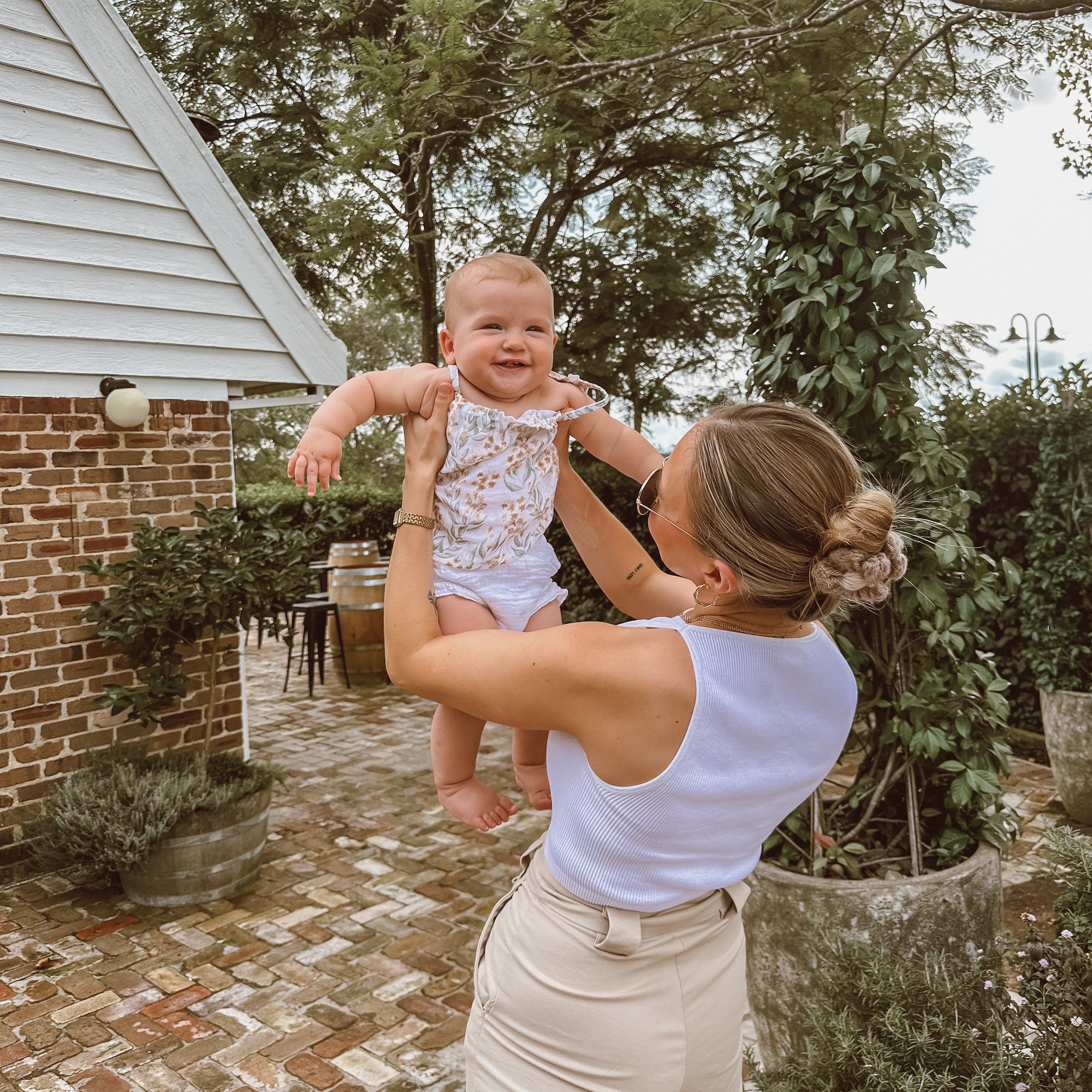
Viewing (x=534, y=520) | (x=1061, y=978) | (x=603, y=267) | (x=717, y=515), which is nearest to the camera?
(x=717, y=515)

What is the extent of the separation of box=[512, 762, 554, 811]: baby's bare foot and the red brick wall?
380cm

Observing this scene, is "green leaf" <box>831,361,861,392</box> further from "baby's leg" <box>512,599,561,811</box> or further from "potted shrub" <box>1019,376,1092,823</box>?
"potted shrub" <box>1019,376,1092,823</box>

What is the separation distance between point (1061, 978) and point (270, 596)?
3776 millimetres

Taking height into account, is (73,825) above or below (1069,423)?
below

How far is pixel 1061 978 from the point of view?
2.01m

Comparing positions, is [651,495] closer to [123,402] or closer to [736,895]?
[736,895]

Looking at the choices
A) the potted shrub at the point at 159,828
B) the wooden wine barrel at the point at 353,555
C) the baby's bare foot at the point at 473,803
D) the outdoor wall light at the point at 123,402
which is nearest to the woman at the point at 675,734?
the baby's bare foot at the point at 473,803

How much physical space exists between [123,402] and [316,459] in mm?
3765

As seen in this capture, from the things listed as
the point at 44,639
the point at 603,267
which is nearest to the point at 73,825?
the point at 44,639

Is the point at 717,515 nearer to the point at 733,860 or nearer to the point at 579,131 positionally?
the point at 733,860

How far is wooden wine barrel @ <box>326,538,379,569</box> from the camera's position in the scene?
9.02 m

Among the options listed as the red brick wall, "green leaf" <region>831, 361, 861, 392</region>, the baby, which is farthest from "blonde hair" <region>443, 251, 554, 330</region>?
the red brick wall

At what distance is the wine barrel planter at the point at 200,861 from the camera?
4234 millimetres

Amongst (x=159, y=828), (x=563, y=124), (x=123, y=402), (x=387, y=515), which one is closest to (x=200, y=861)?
(x=159, y=828)
